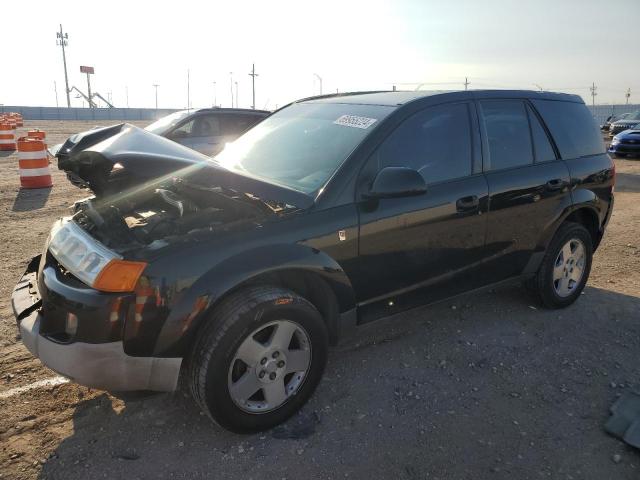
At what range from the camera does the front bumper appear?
90.4 inches

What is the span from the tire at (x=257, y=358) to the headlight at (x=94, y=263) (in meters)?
0.45

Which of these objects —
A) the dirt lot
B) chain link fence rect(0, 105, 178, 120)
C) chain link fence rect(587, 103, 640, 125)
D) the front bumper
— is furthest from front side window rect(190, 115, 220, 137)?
chain link fence rect(0, 105, 178, 120)

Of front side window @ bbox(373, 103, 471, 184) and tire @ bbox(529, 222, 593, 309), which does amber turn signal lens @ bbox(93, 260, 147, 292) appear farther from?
tire @ bbox(529, 222, 593, 309)

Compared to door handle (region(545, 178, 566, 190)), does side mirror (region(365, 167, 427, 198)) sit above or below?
above

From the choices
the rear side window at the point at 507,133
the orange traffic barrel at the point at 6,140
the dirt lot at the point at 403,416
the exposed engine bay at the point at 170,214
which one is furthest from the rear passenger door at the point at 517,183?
the orange traffic barrel at the point at 6,140

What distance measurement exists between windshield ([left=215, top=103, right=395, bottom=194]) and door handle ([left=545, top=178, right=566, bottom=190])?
61.3 inches

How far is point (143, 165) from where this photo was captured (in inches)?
104

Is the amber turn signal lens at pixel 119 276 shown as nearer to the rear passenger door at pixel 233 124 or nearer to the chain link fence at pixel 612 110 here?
the rear passenger door at pixel 233 124

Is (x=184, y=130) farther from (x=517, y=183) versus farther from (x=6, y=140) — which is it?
(x=6, y=140)

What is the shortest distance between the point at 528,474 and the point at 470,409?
544 millimetres

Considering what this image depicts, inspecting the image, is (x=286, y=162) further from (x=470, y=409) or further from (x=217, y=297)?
(x=470, y=409)

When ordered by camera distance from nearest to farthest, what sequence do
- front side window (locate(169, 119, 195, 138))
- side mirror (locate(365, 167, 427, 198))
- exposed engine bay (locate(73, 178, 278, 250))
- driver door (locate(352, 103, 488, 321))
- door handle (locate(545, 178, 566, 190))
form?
exposed engine bay (locate(73, 178, 278, 250))
side mirror (locate(365, 167, 427, 198))
driver door (locate(352, 103, 488, 321))
door handle (locate(545, 178, 566, 190))
front side window (locate(169, 119, 195, 138))

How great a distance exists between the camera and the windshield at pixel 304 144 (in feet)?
10.1

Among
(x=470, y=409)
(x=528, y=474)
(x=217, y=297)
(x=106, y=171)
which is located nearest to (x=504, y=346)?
(x=470, y=409)
